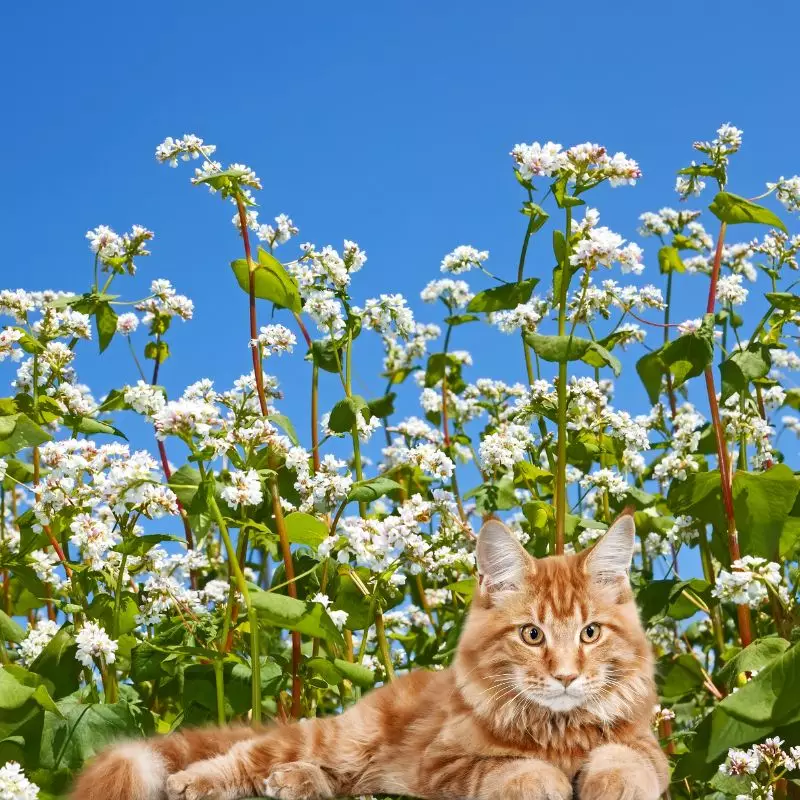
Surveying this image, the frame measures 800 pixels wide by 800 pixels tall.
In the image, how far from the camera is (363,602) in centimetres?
484

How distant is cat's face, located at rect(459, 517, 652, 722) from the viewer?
3.13 meters

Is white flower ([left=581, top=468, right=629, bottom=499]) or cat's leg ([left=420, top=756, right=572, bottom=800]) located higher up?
white flower ([left=581, top=468, right=629, bottom=499])

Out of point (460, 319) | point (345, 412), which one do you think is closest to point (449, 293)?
point (460, 319)

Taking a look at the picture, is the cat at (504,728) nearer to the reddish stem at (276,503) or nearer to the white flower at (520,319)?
the reddish stem at (276,503)

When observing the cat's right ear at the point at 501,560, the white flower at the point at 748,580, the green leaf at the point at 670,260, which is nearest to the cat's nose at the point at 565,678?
the cat's right ear at the point at 501,560

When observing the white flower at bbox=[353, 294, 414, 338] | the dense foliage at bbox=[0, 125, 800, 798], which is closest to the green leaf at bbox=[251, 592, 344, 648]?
the dense foliage at bbox=[0, 125, 800, 798]

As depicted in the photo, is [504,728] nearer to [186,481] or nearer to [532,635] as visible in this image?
[532,635]

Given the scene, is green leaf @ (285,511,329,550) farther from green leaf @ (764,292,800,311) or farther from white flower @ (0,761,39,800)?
green leaf @ (764,292,800,311)

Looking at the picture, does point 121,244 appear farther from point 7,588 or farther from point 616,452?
point 616,452

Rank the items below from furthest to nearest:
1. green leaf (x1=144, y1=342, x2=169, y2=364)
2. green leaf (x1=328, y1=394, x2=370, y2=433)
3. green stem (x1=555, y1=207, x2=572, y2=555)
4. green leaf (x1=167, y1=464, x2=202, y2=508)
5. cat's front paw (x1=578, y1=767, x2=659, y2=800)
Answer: green leaf (x1=144, y1=342, x2=169, y2=364) < green leaf (x1=328, y1=394, x2=370, y2=433) < green stem (x1=555, y1=207, x2=572, y2=555) < green leaf (x1=167, y1=464, x2=202, y2=508) < cat's front paw (x1=578, y1=767, x2=659, y2=800)

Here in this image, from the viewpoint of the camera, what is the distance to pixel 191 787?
3.43m

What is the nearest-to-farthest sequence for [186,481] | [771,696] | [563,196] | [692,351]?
1. [771,696]
2. [186,481]
3. [563,196]
4. [692,351]

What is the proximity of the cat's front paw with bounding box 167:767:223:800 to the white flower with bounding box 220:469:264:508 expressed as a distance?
102 cm

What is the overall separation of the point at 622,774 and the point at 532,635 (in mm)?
471
